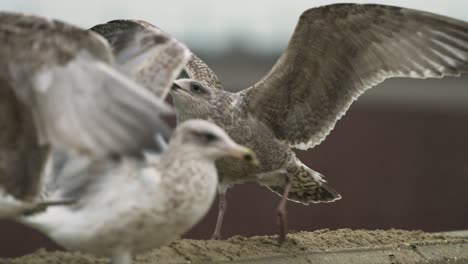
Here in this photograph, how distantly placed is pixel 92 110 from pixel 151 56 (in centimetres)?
102

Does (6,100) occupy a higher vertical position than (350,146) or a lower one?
higher

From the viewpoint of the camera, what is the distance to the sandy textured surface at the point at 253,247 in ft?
11.9

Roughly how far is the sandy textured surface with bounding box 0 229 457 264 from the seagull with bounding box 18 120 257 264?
526 millimetres

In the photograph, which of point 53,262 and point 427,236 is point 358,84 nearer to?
point 427,236

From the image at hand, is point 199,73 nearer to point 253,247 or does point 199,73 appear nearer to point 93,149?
point 253,247

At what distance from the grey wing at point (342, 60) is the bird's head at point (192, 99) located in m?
0.34

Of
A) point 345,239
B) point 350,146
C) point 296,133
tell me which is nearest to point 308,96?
point 296,133

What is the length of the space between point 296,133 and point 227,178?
0.55 metres

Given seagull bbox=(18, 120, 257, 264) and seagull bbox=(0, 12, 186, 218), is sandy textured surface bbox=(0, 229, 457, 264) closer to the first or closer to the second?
seagull bbox=(0, 12, 186, 218)

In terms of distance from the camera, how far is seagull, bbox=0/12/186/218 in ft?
9.12

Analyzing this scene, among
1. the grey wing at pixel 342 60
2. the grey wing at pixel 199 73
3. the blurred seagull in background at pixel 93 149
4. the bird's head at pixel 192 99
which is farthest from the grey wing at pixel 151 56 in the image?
the grey wing at pixel 199 73

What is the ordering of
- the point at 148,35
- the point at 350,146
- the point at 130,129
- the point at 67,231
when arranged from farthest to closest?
the point at 350,146 < the point at 148,35 < the point at 67,231 < the point at 130,129

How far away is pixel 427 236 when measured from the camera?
14.9 ft

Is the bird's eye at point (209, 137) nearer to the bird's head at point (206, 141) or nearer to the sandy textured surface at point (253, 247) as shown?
the bird's head at point (206, 141)
